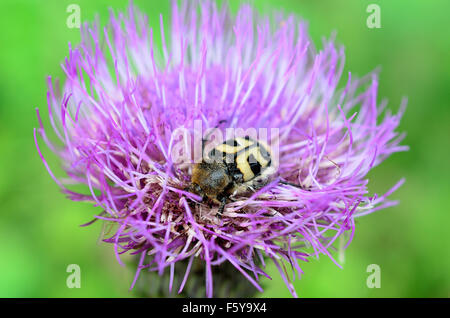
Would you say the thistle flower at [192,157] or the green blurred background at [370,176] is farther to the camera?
the green blurred background at [370,176]

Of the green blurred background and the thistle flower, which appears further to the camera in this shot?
the green blurred background

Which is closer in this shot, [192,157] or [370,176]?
[192,157]

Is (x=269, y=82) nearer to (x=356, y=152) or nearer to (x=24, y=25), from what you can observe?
(x=356, y=152)

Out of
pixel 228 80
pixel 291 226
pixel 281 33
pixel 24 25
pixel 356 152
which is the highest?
pixel 24 25

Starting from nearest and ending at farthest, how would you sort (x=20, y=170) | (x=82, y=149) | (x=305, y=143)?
(x=82, y=149)
(x=305, y=143)
(x=20, y=170)

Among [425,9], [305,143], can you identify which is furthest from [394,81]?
[305,143]
